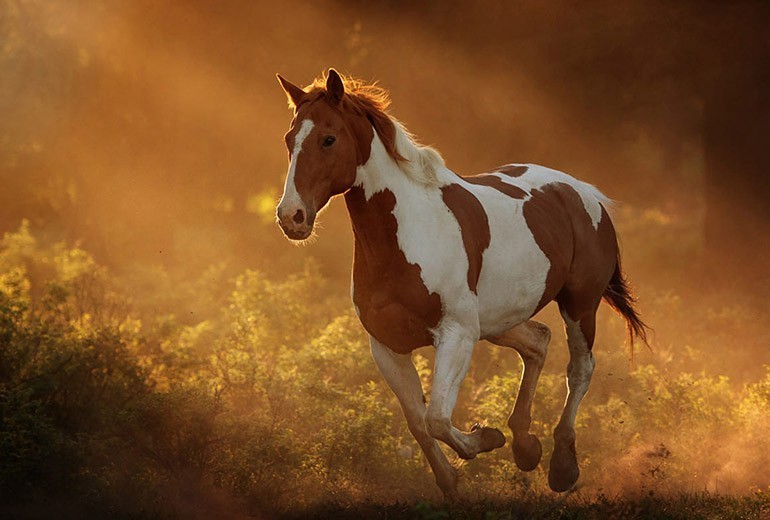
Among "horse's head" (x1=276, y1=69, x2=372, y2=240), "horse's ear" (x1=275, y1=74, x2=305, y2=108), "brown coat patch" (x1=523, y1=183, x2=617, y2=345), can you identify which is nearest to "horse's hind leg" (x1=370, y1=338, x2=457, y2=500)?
"brown coat patch" (x1=523, y1=183, x2=617, y2=345)

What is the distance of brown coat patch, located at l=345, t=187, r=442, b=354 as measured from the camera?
6551 mm

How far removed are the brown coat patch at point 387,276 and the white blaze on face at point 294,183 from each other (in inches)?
23.7

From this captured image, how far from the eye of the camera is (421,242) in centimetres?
659

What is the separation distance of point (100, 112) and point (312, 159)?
686 inches

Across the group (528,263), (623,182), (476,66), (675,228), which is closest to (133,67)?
(476,66)

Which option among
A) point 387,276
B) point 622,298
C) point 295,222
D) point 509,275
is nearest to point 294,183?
point 295,222

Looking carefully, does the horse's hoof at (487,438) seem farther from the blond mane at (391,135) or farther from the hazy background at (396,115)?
the hazy background at (396,115)

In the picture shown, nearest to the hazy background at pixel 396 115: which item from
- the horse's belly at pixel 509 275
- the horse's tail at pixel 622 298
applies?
the horse's tail at pixel 622 298

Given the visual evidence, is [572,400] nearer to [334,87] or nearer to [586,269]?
[586,269]

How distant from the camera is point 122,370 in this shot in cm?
1027

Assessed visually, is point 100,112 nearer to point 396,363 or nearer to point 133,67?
point 133,67

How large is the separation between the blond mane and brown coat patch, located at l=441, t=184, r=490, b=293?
0.60 ft

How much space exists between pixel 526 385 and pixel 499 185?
1.74 meters

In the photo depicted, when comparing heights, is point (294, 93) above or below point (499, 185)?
below
